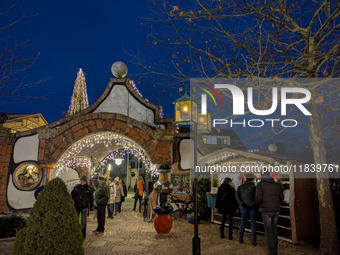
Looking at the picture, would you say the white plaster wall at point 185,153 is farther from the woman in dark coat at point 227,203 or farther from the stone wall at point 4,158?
the stone wall at point 4,158

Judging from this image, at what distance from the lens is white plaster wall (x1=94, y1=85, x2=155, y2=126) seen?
13555 millimetres

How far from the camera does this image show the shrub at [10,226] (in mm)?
7965

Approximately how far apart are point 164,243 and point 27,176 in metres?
8.44

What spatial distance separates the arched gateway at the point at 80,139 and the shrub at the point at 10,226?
3012 mm

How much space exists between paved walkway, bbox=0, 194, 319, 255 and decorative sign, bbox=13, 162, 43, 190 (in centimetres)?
455

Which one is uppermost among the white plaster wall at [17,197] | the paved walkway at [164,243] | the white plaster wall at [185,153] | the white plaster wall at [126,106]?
the white plaster wall at [126,106]

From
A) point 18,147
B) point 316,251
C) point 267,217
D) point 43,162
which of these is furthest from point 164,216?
point 18,147

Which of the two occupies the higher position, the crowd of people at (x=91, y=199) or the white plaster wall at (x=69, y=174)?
the white plaster wall at (x=69, y=174)

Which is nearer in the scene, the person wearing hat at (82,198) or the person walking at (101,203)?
the person wearing hat at (82,198)

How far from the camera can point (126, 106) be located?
13633mm

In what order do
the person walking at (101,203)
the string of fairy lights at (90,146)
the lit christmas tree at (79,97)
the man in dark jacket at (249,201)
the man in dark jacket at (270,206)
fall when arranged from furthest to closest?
1. the lit christmas tree at (79,97)
2. the string of fairy lights at (90,146)
3. the person walking at (101,203)
4. the man in dark jacket at (249,201)
5. the man in dark jacket at (270,206)

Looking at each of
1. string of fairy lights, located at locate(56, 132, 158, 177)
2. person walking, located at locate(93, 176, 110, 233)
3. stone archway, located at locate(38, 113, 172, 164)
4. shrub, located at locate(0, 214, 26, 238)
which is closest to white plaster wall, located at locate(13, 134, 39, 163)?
string of fairy lights, located at locate(56, 132, 158, 177)

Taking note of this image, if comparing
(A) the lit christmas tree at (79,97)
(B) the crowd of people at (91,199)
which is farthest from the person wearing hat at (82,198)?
(A) the lit christmas tree at (79,97)

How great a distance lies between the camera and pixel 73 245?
179 inches
